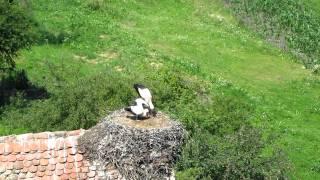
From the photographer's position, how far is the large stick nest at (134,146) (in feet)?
43.8

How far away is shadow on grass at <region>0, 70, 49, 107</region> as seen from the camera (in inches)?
1016

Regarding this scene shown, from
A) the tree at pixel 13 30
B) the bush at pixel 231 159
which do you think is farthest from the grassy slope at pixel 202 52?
the bush at pixel 231 159

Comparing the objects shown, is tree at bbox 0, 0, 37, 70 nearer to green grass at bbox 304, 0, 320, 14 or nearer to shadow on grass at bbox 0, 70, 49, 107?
shadow on grass at bbox 0, 70, 49, 107

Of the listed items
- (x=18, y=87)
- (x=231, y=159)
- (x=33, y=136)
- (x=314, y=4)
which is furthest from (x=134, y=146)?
(x=314, y=4)

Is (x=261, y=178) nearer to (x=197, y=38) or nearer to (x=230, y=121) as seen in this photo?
(x=230, y=121)

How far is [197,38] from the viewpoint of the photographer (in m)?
37.6

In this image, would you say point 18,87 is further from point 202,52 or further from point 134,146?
point 134,146

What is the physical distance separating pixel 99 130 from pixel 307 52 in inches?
1093

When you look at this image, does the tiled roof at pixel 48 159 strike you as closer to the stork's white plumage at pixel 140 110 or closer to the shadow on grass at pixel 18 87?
the stork's white plumage at pixel 140 110

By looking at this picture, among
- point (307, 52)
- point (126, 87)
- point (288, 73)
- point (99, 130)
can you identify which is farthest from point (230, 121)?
point (307, 52)

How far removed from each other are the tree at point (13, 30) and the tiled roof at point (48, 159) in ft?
40.0

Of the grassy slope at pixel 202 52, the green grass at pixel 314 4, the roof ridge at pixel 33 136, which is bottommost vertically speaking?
the grassy slope at pixel 202 52

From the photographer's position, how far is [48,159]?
546 inches

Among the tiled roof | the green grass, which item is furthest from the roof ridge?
the green grass
